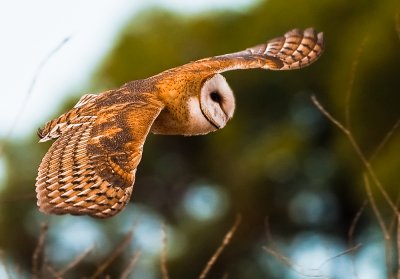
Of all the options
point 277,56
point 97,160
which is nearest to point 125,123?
point 97,160

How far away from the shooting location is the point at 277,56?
582 centimetres

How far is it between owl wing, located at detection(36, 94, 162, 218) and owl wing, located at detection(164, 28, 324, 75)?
0.49 meters

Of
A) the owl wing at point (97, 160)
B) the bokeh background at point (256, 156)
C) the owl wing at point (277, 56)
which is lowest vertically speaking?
the bokeh background at point (256, 156)

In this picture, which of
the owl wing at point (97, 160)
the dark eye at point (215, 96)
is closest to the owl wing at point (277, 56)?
the dark eye at point (215, 96)

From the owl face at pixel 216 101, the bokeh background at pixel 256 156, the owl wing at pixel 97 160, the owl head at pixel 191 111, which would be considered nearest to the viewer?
the owl wing at pixel 97 160

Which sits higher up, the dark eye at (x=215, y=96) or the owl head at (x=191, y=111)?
the owl head at (x=191, y=111)

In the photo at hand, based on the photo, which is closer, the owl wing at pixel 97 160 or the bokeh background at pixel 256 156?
the owl wing at pixel 97 160

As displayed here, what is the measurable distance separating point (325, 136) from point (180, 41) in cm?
344

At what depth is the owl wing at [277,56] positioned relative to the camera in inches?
209

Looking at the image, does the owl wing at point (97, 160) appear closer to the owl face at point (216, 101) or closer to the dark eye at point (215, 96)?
the owl face at point (216, 101)

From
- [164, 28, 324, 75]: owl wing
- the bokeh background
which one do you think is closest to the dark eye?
[164, 28, 324, 75]: owl wing

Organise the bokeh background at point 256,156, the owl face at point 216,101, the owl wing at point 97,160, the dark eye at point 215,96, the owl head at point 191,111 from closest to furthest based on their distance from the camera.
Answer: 1. the owl wing at point 97,160
2. the owl head at point 191,111
3. the owl face at point 216,101
4. the dark eye at point 215,96
5. the bokeh background at point 256,156

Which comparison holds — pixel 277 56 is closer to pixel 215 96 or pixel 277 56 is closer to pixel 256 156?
pixel 215 96

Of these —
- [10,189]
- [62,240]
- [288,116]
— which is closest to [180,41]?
[288,116]
